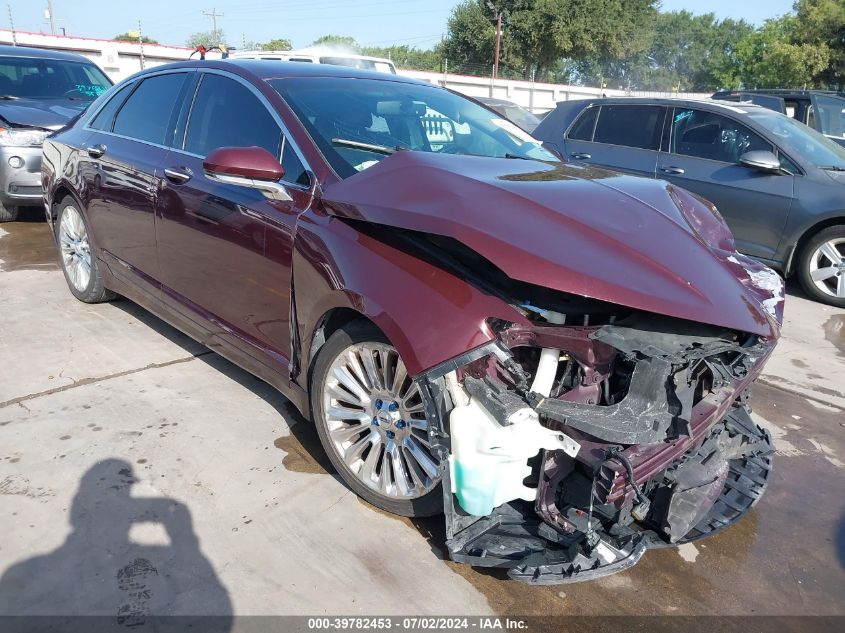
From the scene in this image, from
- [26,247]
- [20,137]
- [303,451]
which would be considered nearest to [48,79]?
[20,137]

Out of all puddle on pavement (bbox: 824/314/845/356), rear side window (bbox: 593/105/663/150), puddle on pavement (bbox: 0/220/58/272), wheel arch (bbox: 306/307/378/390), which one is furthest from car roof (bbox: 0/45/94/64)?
puddle on pavement (bbox: 824/314/845/356)

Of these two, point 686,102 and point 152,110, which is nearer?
point 152,110

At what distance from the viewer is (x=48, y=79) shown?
8.37m

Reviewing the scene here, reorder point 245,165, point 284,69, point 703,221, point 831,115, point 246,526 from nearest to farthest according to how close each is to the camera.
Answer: point 246,526 → point 245,165 → point 703,221 → point 284,69 → point 831,115

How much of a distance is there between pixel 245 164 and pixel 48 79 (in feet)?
23.7

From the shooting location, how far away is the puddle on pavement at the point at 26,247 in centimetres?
610

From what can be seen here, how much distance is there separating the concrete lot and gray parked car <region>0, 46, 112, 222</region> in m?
4.01

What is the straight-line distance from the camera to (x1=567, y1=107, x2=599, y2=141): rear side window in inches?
297

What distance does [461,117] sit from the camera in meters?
3.69

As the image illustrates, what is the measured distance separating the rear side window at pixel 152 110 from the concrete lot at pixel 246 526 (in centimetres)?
140

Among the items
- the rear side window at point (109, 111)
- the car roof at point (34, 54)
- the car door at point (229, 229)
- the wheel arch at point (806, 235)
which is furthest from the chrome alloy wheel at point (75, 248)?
the wheel arch at point (806, 235)

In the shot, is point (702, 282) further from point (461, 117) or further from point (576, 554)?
point (461, 117)

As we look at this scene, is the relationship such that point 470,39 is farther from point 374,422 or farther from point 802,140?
→ point 374,422

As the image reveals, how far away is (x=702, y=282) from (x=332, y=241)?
138 centimetres
